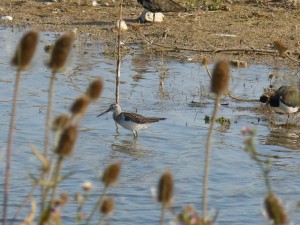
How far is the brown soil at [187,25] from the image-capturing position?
14.5 m

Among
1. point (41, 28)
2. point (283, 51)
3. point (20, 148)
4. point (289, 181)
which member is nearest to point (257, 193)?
point (289, 181)

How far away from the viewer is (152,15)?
16.2 meters

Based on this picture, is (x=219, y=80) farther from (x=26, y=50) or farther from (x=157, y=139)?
(x=157, y=139)

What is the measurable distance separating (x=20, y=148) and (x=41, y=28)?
759 cm

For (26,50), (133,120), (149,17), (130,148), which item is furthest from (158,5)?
(26,50)

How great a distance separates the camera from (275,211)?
9.11ft

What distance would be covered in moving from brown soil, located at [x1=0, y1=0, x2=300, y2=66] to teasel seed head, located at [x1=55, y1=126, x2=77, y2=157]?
1128 cm

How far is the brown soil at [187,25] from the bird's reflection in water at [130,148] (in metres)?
4.32

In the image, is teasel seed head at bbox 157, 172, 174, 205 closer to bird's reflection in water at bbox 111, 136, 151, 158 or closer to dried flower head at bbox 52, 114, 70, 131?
dried flower head at bbox 52, 114, 70, 131

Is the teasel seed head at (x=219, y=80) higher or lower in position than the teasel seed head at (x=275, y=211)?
higher

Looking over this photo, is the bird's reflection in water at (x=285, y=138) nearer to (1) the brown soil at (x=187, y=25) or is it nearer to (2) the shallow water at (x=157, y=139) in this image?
(2) the shallow water at (x=157, y=139)

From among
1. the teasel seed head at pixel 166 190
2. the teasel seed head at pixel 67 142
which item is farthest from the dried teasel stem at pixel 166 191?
the teasel seed head at pixel 67 142

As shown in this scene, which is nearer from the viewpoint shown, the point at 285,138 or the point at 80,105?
the point at 80,105

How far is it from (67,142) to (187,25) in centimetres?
1347
